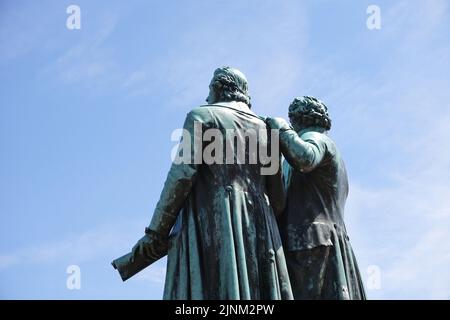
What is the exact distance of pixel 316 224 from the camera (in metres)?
13.4

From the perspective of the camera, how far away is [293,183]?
1380 cm

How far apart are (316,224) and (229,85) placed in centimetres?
193

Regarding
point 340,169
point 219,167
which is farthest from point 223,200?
point 340,169

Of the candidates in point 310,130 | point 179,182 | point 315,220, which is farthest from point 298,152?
point 179,182

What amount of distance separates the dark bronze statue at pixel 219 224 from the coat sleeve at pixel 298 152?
212 mm

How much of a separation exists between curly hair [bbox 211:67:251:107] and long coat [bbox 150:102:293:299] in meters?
0.33

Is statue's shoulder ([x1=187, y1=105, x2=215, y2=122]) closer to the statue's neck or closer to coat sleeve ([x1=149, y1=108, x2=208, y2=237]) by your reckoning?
coat sleeve ([x1=149, y1=108, x2=208, y2=237])

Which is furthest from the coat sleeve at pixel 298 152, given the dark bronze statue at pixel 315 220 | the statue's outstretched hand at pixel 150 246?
the statue's outstretched hand at pixel 150 246

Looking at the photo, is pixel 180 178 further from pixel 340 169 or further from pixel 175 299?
pixel 340 169

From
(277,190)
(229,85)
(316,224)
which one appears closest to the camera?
(277,190)

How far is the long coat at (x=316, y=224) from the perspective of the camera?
13.1 meters

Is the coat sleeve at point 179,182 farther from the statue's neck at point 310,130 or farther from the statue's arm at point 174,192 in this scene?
the statue's neck at point 310,130

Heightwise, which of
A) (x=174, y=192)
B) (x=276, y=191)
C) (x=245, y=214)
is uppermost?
(x=276, y=191)

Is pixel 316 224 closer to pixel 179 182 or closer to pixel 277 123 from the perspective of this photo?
pixel 277 123
